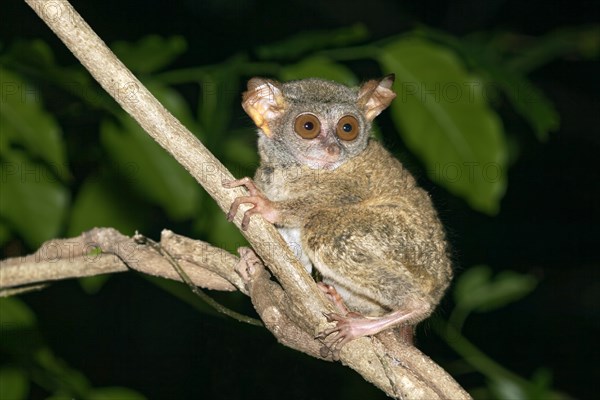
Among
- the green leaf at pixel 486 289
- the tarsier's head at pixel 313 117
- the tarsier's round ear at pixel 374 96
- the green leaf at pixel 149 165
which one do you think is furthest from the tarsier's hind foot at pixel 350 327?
the green leaf at pixel 486 289

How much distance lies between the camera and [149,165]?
3.70m

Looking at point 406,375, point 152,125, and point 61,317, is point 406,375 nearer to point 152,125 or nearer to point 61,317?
point 152,125

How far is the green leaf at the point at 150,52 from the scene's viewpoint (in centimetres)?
375

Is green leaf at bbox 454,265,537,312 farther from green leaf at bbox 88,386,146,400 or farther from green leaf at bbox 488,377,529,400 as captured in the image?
green leaf at bbox 88,386,146,400

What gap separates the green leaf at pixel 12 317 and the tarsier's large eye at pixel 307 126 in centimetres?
158

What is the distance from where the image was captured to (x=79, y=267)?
10.6ft

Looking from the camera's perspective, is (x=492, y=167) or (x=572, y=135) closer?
(x=492, y=167)

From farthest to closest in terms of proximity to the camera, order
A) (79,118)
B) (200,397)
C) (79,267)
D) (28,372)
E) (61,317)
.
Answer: (61,317) → (200,397) → (79,118) → (28,372) → (79,267)

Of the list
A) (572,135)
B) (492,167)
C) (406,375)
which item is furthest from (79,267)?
(572,135)

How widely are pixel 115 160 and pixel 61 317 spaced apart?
6.91 ft

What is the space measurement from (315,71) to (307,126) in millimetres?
417

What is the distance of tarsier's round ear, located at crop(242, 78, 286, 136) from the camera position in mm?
3486

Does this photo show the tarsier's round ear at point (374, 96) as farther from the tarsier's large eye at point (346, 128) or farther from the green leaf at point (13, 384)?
the green leaf at point (13, 384)

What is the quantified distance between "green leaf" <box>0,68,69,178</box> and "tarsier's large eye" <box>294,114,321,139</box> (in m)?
1.05
